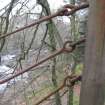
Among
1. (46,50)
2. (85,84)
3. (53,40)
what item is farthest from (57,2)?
(85,84)

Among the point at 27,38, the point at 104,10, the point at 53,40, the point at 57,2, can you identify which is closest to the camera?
the point at 104,10

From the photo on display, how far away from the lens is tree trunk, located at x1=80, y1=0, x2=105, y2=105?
0.71 m

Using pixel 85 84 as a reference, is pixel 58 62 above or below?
below

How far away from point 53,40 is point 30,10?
355 millimetres

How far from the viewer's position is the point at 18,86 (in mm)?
3031

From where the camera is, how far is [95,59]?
72 centimetres

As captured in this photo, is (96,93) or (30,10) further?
(30,10)

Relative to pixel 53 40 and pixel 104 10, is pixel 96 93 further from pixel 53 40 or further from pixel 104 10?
pixel 53 40

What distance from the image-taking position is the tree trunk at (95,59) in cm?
71

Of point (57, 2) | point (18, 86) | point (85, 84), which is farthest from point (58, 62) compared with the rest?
point (85, 84)

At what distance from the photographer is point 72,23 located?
278cm

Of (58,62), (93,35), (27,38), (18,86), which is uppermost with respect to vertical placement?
(93,35)

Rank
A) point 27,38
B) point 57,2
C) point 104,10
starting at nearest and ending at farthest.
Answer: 1. point 104,10
2. point 27,38
3. point 57,2

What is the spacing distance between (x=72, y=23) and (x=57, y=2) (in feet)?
2.42
